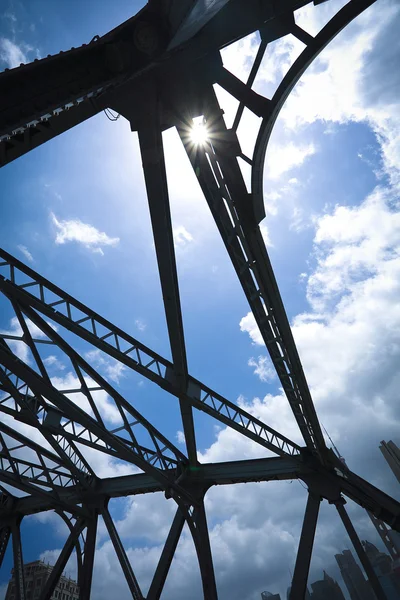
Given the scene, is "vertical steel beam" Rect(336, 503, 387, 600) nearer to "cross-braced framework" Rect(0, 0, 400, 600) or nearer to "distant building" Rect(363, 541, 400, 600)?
"cross-braced framework" Rect(0, 0, 400, 600)

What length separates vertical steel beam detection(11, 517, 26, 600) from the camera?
1392 centimetres

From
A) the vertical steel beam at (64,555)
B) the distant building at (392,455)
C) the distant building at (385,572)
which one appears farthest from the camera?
the distant building at (392,455)

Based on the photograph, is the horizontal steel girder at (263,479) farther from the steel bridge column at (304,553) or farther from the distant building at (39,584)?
the distant building at (39,584)

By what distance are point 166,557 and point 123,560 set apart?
216 cm

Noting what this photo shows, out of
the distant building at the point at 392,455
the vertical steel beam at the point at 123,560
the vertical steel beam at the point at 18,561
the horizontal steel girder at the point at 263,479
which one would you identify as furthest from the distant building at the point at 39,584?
the distant building at the point at 392,455

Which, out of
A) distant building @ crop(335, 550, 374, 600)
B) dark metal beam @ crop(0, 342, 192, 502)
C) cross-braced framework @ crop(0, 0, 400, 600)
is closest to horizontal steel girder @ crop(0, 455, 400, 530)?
cross-braced framework @ crop(0, 0, 400, 600)

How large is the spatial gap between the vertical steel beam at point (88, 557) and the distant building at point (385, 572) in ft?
262

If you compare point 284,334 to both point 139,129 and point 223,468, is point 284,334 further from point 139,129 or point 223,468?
point 223,468

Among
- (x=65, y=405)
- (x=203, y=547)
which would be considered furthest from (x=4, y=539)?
(x=65, y=405)

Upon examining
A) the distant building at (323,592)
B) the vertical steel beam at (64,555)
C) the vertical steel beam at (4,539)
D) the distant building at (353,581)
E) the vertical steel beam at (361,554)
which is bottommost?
the distant building at (353,581)

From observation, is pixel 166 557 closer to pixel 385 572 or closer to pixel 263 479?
pixel 263 479

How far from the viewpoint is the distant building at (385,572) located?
68875 mm

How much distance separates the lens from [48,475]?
44.5 feet

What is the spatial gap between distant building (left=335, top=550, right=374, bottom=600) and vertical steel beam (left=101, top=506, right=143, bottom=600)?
96.1 meters
